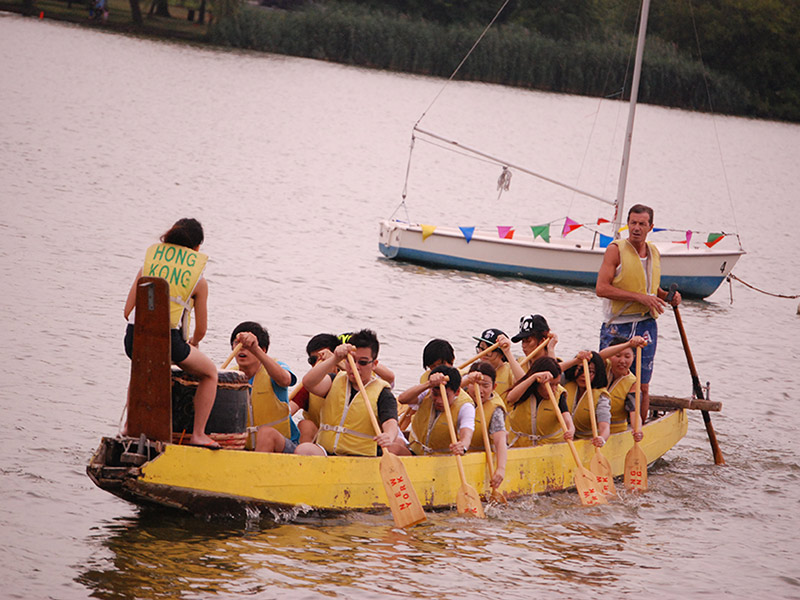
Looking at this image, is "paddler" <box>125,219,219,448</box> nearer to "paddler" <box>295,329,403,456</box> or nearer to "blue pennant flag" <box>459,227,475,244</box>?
"paddler" <box>295,329,403,456</box>

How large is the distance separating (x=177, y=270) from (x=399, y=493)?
2290mm

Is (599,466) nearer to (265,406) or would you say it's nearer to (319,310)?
(265,406)

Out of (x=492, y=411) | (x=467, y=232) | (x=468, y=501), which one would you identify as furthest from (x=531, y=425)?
(x=467, y=232)

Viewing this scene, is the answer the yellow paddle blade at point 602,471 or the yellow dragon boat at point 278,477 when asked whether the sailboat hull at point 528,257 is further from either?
the yellow dragon boat at point 278,477

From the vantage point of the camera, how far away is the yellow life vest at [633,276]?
33.2 ft

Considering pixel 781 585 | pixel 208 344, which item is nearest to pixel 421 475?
pixel 781 585

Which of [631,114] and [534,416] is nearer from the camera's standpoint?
[534,416]

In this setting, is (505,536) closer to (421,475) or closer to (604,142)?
(421,475)

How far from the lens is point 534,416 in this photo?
9.77 meters

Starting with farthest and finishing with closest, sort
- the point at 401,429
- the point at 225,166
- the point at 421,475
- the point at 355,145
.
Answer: the point at 355,145, the point at 225,166, the point at 401,429, the point at 421,475

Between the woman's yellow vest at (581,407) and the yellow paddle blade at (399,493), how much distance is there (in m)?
2.12

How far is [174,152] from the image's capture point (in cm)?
3064

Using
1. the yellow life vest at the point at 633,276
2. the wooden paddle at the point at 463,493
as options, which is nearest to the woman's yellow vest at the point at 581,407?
the yellow life vest at the point at 633,276

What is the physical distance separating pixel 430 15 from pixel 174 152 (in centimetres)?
3569
